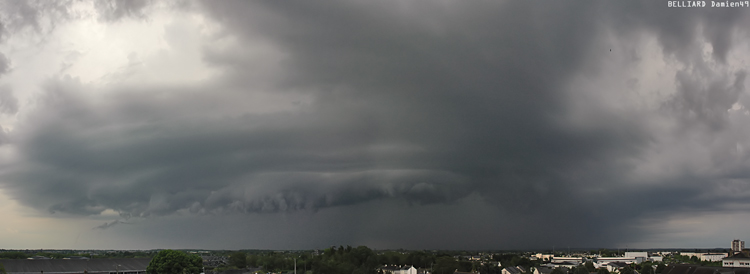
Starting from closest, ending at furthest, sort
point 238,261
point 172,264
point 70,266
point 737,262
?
point 172,264, point 70,266, point 737,262, point 238,261

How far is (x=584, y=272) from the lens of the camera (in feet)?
468

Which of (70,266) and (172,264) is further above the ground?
(172,264)

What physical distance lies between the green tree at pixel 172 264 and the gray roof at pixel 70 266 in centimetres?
1685

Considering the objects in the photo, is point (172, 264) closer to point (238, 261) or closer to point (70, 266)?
point (70, 266)

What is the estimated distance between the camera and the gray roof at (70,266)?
119438 mm

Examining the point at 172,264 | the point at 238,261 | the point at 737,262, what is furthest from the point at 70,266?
the point at 737,262

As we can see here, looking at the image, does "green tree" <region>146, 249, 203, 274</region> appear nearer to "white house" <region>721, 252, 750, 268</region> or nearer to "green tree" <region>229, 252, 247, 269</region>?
"green tree" <region>229, 252, 247, 269</region>

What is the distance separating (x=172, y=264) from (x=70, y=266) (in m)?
38.8

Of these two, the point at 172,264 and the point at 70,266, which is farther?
the point at 70,266

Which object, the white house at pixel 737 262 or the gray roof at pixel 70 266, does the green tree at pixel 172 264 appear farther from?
the white house at pixel 737 262

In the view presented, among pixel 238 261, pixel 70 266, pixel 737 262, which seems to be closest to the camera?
pixel 70 266

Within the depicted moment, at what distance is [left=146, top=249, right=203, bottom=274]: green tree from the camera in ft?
346

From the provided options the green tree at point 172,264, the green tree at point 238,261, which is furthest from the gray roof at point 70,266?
the green tree at point 238,261

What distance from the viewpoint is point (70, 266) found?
419 ft
